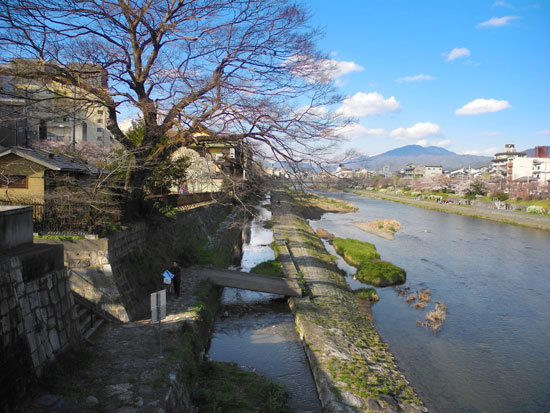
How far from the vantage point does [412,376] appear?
11.5 metres

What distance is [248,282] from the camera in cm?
1608

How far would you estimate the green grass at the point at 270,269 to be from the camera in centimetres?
1941

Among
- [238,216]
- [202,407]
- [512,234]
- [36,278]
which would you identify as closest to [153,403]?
[202,407]

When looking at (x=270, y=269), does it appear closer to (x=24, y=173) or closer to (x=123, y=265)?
(x=123, y=265)

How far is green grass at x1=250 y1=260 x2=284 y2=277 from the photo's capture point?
63.7 feet

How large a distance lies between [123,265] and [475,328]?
13562 millimetres

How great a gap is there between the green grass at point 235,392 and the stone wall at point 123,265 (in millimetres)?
2888

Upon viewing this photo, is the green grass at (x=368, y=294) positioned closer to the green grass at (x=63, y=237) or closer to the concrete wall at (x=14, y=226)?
the green grass at (x=63, y=237)

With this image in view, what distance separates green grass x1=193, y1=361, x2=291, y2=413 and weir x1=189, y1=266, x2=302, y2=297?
5.53 meters

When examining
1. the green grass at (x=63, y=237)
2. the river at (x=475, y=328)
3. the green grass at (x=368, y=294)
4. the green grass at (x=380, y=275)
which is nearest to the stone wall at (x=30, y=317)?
the green grass at (x=63, y=237)

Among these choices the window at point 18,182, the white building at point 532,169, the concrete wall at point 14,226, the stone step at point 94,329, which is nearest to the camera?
the concrete wall at point 14,226

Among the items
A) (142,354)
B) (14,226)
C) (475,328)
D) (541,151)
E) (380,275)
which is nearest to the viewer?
(14,226)

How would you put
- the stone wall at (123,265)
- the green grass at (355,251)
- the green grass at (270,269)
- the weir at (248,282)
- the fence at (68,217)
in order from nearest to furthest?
the stone wall at (123,265)
the fence at (68,217)
the weir at (248,282)
the green grass at (270,269)
the green grass at (355,251)

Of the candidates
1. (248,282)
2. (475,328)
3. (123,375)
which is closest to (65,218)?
(123,375)
